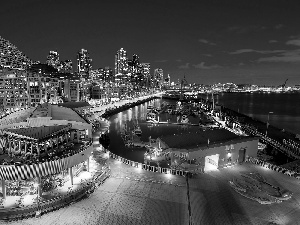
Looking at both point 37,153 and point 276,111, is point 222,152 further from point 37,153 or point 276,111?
point 276,111

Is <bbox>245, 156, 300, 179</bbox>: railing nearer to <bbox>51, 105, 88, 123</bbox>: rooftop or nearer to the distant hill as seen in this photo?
<bbox>51, 105, 88, 123</bbox>: rooftop

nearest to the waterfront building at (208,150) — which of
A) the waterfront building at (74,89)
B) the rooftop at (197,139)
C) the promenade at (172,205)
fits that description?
the rooftop at (197,139)

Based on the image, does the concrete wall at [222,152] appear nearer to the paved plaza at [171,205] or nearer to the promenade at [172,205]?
the promenade at [172,205]

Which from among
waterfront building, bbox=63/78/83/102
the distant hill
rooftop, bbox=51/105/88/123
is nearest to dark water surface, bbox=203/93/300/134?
rooftop, bbox=51/105/88/123

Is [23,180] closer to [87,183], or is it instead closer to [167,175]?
[87,183]

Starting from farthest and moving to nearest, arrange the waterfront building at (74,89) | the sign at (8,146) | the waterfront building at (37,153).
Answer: the waterfront building at (74,89)
the sign at (8,146)
the waterfront building at (37,153)

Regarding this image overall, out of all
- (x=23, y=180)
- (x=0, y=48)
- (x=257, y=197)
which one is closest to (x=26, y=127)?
(x=23, y=180)
